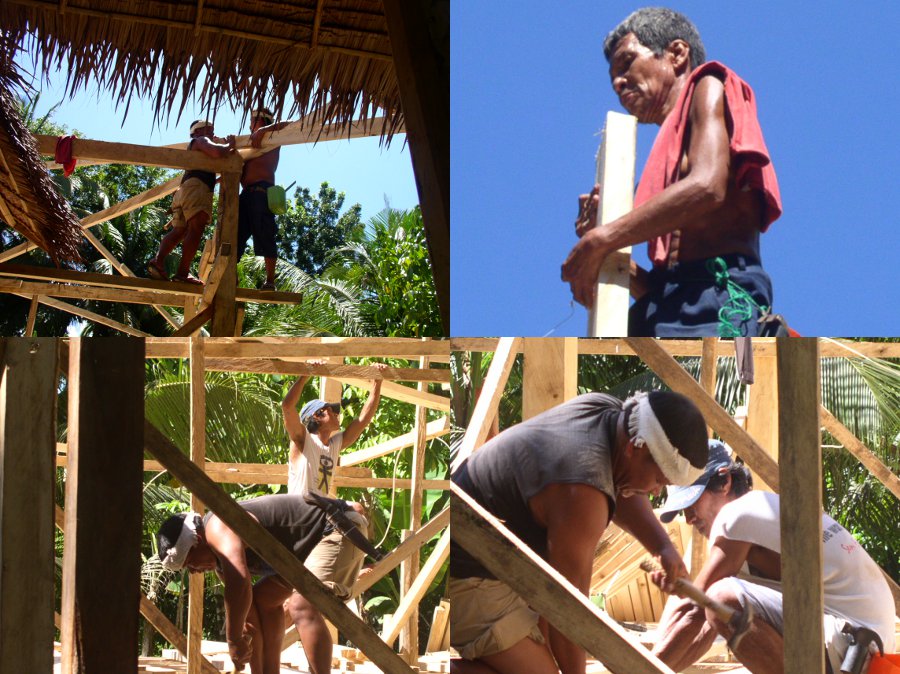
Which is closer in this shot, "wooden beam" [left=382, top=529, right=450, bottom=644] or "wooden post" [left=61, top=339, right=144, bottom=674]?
"wooden post" [left=61, top=339, right=144, bottom=674]

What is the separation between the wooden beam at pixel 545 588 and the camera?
296 cm

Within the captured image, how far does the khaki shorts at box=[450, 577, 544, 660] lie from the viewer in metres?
3.27

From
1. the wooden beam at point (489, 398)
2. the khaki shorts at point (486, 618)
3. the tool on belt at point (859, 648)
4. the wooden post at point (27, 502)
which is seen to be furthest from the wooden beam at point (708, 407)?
the wooden post at point (27, 502)

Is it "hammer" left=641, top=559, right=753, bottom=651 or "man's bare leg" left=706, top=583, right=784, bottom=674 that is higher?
"hammer" left=641, top=559, right=753, bottom=651

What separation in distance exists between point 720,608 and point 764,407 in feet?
2.14

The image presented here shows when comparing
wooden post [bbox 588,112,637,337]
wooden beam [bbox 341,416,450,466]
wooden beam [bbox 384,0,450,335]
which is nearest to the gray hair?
wooden post [bbox 588,112,637,337]

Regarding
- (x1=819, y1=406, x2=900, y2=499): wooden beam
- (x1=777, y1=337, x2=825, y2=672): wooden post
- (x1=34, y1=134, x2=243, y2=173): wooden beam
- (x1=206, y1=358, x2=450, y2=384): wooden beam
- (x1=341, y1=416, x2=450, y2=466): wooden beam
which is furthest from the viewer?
(x1=341, y1=416, x2=450, y2=466): wooden beam

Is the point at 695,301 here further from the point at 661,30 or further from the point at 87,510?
the point at 87,510

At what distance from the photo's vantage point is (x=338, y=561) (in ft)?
14.4

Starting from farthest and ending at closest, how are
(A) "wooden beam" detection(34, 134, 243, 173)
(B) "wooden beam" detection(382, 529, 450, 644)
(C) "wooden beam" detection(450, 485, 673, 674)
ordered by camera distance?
(B) "wooden beam" detection(382, 529, 450, 644) < (A) "wooden beam" detection(34, 134, 243, 173) < (C) "wooden beam" detection(450, 485, 673, 674)

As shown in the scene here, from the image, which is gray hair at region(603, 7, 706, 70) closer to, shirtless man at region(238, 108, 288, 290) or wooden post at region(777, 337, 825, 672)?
wooden post at region(777, 337, 825, 672)

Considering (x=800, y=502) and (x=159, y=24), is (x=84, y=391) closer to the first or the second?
(x=159, y=24)

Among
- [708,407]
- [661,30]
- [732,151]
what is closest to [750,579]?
[708,407]

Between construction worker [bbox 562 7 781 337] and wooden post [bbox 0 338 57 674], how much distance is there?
1.64 metres
